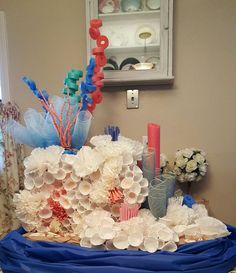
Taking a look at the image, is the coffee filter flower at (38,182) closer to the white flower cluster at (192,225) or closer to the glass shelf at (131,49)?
the white flower cluster at (192,225)

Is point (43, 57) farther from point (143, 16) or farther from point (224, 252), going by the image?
point (224, 252)

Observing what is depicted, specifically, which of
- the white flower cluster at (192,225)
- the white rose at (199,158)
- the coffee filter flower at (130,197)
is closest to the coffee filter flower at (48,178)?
the coffee filter flower at (130,197)

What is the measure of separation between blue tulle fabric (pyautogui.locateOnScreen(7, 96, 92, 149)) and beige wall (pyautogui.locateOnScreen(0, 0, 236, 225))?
22.6 inches

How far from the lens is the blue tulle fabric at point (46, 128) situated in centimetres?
78

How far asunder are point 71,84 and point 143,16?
25.5 inches

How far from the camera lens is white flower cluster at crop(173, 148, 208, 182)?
1.19 m

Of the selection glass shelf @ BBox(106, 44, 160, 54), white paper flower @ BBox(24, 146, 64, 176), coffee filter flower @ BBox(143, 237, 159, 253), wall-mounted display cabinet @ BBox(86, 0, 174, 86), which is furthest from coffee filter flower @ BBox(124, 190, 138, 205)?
glass shelf @ BBox(106, 44, 160, 54)

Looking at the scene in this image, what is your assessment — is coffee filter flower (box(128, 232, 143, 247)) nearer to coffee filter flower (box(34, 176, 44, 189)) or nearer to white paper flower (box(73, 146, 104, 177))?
white paper flower (box(73, 146, 104, 177))

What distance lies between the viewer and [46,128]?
78 cm

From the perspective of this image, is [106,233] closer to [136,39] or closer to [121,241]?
[121,241]

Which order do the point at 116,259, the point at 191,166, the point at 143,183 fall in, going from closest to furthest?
1. the point at 116,259
2. the point at 143,183
3. the point at 191,166

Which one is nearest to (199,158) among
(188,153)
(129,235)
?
(188,153)

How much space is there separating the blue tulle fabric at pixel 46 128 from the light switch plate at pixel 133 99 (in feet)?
1.88

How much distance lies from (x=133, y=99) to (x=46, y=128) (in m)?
0.70
